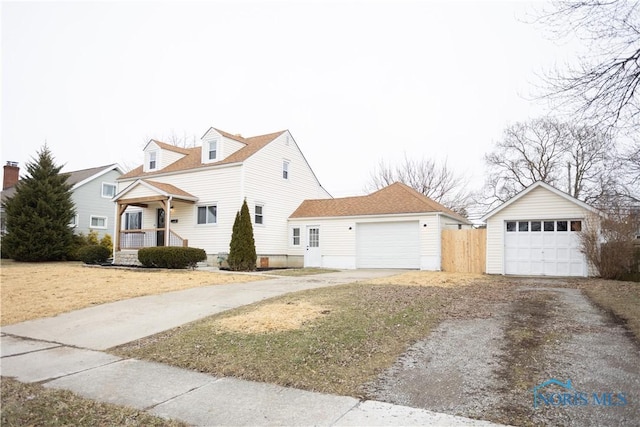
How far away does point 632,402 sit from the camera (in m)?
3.79

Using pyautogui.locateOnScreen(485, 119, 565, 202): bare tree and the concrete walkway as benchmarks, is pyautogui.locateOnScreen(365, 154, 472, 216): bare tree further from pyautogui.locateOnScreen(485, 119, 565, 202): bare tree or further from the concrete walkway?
the concrete walkway

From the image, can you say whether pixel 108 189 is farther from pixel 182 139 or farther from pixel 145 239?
pixel 182 139

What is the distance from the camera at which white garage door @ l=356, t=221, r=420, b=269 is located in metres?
19.6

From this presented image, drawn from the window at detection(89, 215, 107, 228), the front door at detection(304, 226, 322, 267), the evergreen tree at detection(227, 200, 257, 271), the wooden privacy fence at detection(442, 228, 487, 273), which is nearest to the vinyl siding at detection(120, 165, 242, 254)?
the evergreen tree at detection(227, 200, 257, 271)

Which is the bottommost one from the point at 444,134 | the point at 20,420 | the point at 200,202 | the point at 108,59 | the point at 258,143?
the point at 20,420

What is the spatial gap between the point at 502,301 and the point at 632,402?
5.78 meters

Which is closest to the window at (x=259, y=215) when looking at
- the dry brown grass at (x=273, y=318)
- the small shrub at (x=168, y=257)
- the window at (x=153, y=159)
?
the small shrub at (x=168, y=257)

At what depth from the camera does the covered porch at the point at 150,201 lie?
19.7 metres

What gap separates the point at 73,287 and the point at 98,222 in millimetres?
20744

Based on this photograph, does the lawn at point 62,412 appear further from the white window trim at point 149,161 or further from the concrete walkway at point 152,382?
the white window trim at point 149,161

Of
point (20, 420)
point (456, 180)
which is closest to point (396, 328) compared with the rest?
point (20, 420)

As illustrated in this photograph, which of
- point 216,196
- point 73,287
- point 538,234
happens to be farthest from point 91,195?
point 538,234

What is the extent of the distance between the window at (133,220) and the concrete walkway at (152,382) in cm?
1645

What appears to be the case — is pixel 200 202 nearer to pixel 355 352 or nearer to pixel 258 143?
pixel 258 143
